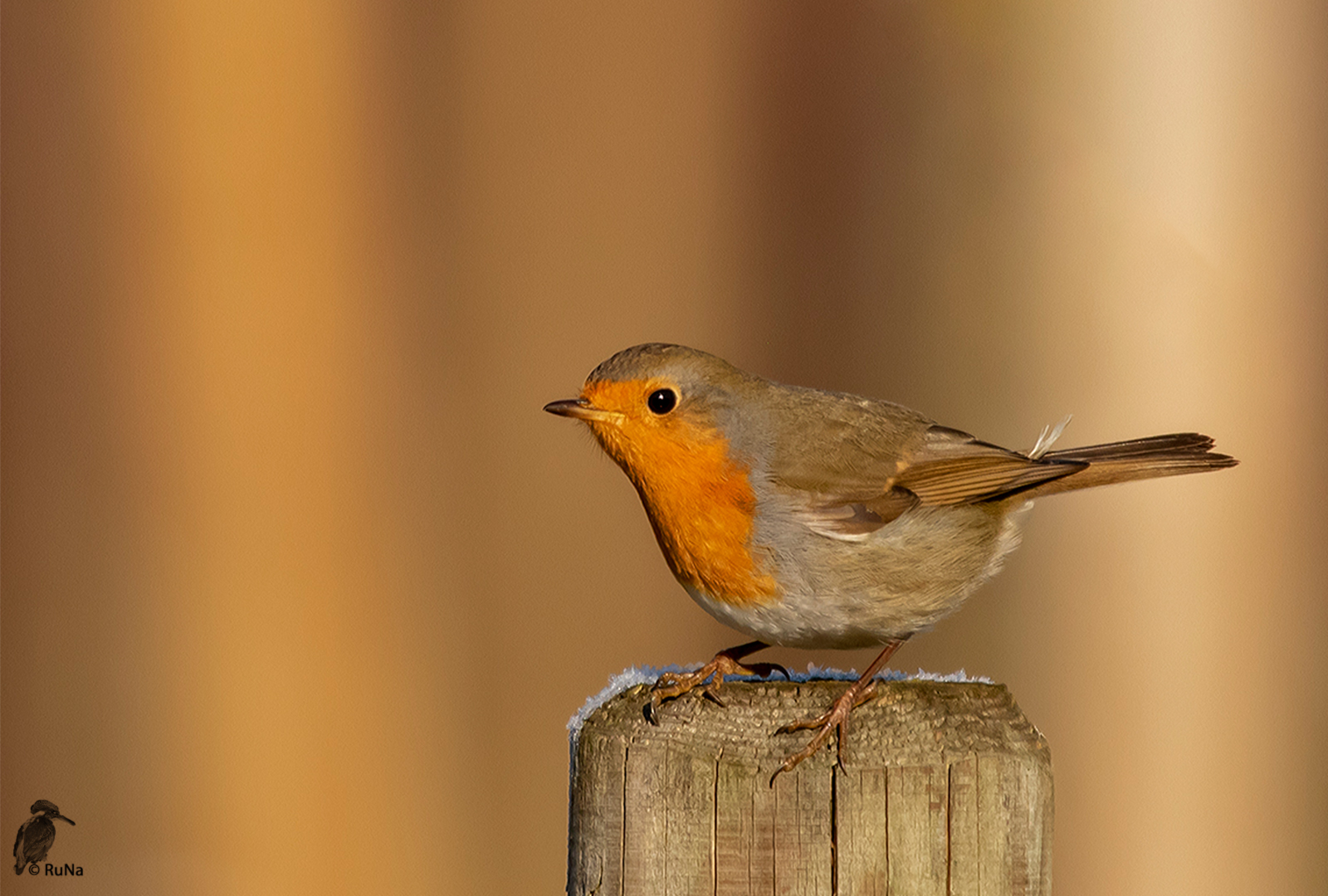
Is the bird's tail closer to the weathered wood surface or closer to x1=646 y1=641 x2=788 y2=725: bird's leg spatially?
x1=646 y1=641 x2=788 y2=725: bird's leg

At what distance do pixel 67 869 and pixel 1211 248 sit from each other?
14.1 feet

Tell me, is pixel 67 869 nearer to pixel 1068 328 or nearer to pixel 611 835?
pixel 611 835

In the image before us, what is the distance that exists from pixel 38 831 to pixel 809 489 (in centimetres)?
288

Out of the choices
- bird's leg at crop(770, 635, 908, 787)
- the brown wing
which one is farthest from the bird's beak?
bird's leg at crop(770, 635, 908, 787)

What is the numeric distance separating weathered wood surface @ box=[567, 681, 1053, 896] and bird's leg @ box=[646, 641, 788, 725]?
8cm

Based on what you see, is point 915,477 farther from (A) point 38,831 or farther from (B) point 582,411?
(A) point 38,831

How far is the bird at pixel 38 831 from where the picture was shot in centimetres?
392

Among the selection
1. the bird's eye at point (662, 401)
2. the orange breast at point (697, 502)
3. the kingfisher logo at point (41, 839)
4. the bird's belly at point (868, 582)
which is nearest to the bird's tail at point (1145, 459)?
the bird's belly at point (868, 582)

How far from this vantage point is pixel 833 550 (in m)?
2.76

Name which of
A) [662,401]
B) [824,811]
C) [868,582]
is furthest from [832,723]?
[662,401]

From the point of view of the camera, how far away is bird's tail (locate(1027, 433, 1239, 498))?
3012 millimetres

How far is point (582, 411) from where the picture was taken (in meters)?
2.76

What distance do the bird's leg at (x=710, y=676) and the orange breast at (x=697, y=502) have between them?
137 millimetres

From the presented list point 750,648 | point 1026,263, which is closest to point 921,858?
point 750,648
